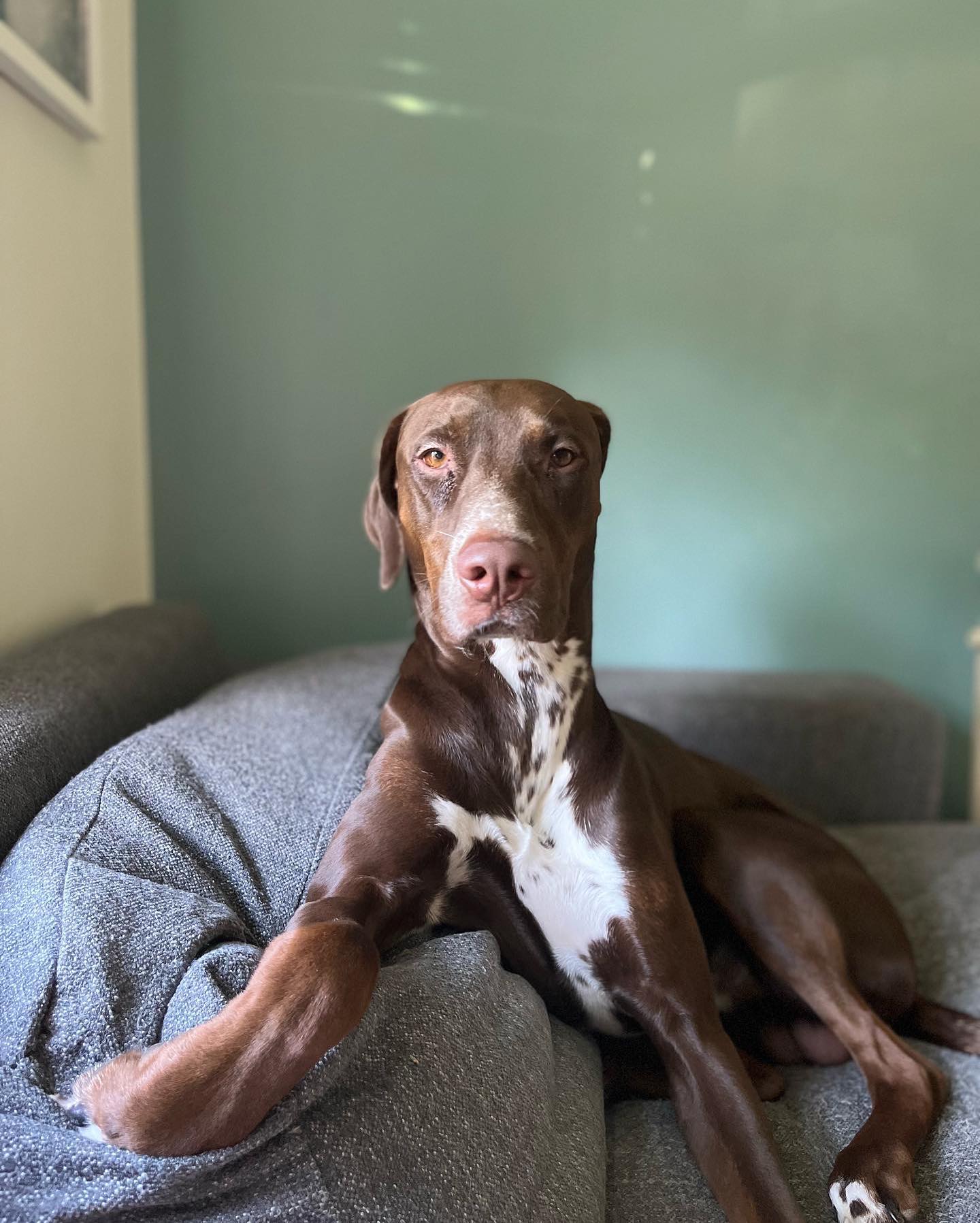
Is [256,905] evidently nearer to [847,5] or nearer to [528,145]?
[528,145]

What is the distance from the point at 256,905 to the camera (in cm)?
134

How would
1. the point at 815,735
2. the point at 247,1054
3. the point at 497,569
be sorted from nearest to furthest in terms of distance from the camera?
1. the point at 247,1054
2. the point at 497,569
3. the point at 815,735

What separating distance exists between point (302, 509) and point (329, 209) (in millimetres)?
840

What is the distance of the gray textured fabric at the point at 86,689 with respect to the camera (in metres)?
1.42

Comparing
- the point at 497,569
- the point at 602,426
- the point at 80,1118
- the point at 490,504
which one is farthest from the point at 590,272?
the point at 80,1118

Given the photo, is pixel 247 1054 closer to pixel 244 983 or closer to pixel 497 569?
pixel 244 983

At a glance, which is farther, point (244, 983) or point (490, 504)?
point (490, 504)

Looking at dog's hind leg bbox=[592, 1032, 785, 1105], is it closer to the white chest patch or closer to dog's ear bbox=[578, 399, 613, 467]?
the white chest patch

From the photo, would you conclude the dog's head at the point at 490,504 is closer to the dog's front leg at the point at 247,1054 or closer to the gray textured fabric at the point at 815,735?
the dog's front leg at the point at 247,1054

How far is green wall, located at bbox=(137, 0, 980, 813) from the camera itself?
8.83ft

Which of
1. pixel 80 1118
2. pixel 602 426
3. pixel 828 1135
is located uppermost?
pixel 602 426

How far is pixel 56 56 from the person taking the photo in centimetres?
206

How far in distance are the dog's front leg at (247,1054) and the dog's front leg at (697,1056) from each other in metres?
0.46

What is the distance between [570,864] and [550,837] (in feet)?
0.16
